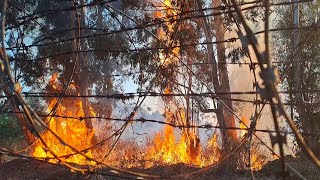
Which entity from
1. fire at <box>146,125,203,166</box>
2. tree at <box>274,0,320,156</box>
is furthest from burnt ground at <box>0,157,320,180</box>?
tree at <box>274,0,320,156</box>

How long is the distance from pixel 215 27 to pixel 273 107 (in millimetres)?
12606

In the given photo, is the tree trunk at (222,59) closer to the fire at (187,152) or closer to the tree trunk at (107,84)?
the fire at (187,152)

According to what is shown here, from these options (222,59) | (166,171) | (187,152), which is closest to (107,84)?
(187,152)

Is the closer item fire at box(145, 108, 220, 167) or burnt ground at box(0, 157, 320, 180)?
burnt ground at box(0, 157, 320, 180)

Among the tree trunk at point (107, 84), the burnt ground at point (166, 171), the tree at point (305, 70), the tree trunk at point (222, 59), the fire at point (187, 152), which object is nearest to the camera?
the burnt ground at point (166, 171)

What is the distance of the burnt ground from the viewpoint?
31.1ft

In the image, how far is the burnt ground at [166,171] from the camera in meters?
9.47

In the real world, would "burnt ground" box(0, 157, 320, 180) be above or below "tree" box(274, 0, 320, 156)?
below

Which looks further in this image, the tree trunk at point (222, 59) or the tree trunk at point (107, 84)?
the tree trunk at point (107, 84)

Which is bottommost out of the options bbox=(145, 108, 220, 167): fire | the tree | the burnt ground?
the burnt ground

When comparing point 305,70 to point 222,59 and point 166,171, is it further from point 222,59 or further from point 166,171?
point 166,171

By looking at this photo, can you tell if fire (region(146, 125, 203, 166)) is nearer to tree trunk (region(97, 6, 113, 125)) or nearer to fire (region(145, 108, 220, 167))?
fire (region(145, 108, 220, 167))

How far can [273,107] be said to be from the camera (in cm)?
143

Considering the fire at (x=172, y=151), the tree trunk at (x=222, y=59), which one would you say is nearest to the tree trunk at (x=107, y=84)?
the fire at (x=172, y=151)
